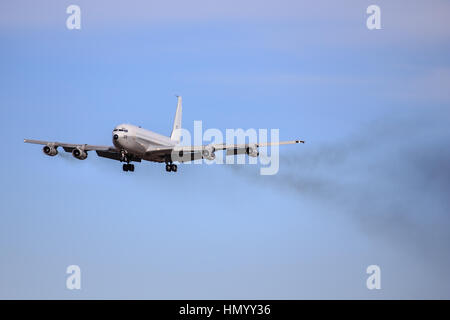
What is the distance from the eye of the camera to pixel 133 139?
193 metres

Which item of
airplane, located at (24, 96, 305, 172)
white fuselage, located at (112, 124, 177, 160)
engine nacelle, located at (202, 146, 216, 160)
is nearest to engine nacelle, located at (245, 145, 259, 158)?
airplane, located at (24, 96, 305, 172)

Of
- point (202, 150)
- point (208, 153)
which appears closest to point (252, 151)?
point (208, 153)

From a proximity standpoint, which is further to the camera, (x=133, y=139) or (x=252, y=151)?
(x=133, y=139)

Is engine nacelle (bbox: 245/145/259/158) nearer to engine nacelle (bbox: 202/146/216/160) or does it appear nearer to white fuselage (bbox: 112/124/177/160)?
engine nacelle (bbox: 202/146/216/160)

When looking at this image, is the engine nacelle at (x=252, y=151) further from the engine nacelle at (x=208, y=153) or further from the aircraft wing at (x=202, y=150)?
the engine nacelle at (x=208, y=153)

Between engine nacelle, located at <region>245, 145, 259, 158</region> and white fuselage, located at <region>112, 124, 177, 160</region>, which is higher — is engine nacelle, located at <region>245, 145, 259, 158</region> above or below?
below

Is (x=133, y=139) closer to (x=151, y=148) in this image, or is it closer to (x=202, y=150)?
(x=151, y=148)

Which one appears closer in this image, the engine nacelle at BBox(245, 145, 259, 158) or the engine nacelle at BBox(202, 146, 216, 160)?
the engine nacelle at BBox(245, 145, 259, 158)

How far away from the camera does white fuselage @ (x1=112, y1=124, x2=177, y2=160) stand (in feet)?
630

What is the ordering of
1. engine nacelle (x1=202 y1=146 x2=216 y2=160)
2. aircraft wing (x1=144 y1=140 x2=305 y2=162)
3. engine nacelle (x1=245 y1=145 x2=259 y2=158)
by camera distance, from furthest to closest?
engine nacelle (x1=202 y1=146 x2=216 y2=160) < aircraft wing (x1=144 y1=140 x2=305 y2=162) < engine nacelle (x1=245 y1=145 x2=259 y2=158)

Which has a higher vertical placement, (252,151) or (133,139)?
(133,139)
